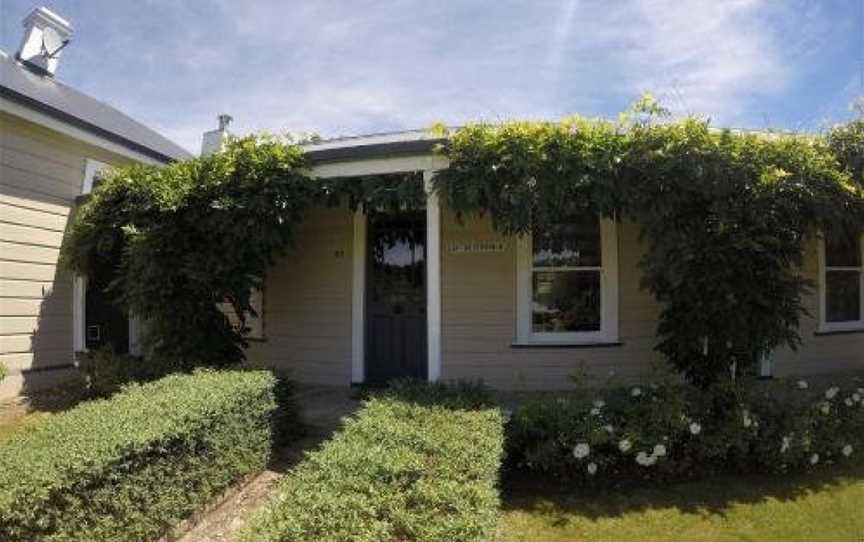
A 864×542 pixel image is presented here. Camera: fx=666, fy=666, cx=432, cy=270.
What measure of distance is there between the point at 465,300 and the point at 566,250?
1.41 metres

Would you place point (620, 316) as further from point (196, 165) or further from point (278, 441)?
point (196, 165)

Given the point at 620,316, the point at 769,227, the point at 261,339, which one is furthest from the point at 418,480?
the point at 261,339

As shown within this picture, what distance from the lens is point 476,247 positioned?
8.34 meters

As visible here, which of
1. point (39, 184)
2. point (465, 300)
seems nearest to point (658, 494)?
point (465, 300)

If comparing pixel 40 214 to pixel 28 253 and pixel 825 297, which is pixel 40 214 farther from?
pixel 825 297

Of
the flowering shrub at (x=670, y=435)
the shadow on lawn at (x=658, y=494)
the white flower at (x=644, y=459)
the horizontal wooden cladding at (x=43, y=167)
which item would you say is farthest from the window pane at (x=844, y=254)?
the horizontal wooden cladding at (x=43, y=167)

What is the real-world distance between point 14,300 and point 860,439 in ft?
32.9

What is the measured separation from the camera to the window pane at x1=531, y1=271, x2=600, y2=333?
8.32 metres

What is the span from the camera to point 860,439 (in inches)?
242

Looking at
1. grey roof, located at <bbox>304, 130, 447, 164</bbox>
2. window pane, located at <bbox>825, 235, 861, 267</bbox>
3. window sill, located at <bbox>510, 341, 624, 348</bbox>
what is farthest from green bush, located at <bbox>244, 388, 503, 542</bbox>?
window pane, located at <bbox>825, 235, 861, 267</bbox>

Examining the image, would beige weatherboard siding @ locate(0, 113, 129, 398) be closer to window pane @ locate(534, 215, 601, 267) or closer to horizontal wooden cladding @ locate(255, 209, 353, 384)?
horizontal wooden cladding @ locate(255, 209, 353, 384)

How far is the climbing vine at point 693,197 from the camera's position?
20.6 ft

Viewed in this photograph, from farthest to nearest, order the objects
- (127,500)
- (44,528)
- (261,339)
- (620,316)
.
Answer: (261,339), (620,316), (127,500), (44,528)

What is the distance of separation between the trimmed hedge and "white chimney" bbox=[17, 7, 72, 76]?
859 centimetres
